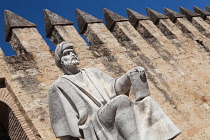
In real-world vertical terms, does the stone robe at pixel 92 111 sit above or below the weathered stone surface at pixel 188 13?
below

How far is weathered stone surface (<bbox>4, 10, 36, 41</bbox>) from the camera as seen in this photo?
7.08 meters

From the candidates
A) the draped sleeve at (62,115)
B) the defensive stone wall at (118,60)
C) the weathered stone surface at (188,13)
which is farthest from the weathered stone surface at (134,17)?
the draped sleeve at (62,115)

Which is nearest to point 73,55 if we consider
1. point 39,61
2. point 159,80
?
point 39,61

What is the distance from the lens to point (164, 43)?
28.9 feet

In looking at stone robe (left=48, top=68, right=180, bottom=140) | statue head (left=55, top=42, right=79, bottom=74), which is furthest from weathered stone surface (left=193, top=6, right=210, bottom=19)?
statue head (left=55, top=42, right=79, bottom=74)

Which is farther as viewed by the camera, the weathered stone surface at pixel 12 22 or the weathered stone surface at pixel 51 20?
the weathered stone surface at pixel 51 20

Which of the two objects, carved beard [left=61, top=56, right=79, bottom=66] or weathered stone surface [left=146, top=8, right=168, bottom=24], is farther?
weathered stone surface [left=146, top=8, right=168, bottom=24]

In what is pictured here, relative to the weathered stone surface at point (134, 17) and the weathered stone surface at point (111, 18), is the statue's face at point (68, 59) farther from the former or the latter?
the weathered stone surface at point (134, 17)

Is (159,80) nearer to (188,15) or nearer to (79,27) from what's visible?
(79,27)

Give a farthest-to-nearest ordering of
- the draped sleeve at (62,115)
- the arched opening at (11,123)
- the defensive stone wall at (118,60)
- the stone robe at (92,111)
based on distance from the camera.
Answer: the defensive stone wall at (118,60) → the arched opening at (11,123) → the draped sleeve at (62,115) → the stone robe at (92,111)

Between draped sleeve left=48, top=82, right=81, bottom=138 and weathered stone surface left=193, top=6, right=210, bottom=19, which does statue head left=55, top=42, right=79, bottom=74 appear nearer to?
draped sleeve left=48, top=82, right=81, bottom=138

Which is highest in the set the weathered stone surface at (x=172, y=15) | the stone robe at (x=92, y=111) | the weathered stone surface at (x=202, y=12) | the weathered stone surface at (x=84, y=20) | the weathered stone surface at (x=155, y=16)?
the weathered stone surface at (x=202, y=12)

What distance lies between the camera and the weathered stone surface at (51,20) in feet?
25.5

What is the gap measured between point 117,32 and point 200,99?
108 inches
